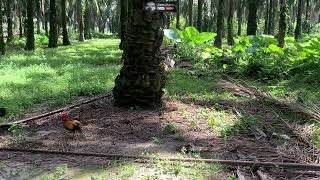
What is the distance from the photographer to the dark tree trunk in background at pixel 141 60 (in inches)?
307

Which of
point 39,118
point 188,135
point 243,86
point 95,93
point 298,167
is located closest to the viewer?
point 298,167

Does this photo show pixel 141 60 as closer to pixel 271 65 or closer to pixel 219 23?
pixel 271 65

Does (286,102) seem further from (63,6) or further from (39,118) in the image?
(63,6)

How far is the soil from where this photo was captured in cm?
525

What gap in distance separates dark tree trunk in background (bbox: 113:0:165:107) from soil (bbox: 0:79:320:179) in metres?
0.27

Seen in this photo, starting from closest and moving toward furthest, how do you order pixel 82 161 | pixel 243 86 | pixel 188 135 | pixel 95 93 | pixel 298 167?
pixel 298 167, pixel 82 161, pixel 188 135, pixel 95 93, pixel 243 86

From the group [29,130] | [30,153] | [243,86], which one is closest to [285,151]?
[30,153]

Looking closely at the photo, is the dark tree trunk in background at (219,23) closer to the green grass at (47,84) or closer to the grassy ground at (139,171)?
the green grass at (47,84)

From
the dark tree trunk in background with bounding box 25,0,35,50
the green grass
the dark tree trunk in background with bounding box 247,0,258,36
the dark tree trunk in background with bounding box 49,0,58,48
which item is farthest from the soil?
the dark tree trunk in background with bounding box 49,0,58,48

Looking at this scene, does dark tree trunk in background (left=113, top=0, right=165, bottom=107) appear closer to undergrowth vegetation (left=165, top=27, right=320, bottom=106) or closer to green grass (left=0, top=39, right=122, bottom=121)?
green grass (left=0, top=39, right=122, bottom=121)

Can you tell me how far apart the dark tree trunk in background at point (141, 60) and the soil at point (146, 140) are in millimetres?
267

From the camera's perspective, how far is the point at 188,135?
21.1 feet

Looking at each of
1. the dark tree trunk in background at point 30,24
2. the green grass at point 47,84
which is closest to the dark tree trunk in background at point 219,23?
the dark tree trunk in background at point 30,24

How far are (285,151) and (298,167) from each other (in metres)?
0.61
